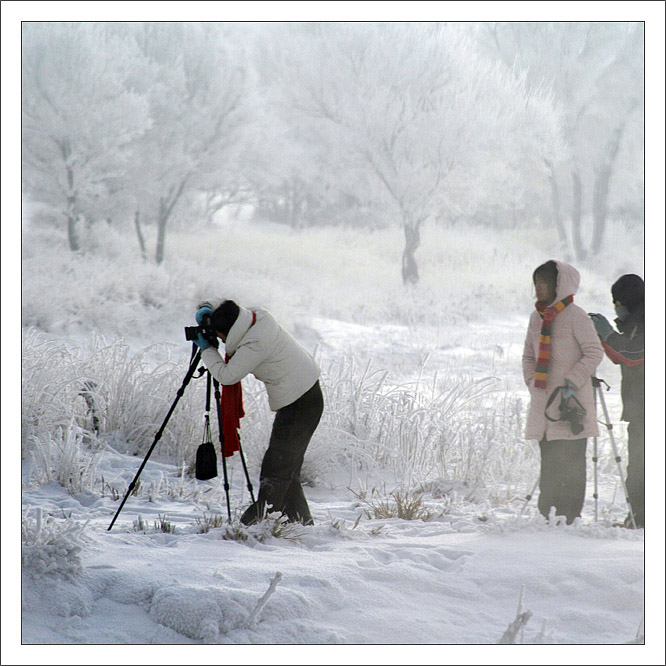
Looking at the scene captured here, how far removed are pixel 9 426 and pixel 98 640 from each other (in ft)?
5.00

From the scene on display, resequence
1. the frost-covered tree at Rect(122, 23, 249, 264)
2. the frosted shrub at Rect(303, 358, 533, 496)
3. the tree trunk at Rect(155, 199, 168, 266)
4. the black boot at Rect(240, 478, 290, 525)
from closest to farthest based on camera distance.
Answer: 1. the black boot at Rect(240, 478, 290, 525)
2. the frosted shrub at Rect(303, 358, 533, 496)
3. the frost-covered tree at Rect(122, 23, 249, 264)
4. the tree trunk at Rect(155, 199, 168, 266)

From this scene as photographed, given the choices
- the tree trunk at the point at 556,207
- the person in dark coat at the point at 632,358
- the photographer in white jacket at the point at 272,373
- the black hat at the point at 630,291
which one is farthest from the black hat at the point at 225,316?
the tree trunk at the point at 556,207

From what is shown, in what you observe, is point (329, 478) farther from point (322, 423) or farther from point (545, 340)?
point (545, 340)

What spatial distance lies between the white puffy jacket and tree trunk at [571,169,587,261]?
414 centimetres

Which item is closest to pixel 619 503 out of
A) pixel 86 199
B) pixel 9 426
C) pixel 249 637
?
pixel 249 637

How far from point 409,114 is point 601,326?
A: 12.9ft

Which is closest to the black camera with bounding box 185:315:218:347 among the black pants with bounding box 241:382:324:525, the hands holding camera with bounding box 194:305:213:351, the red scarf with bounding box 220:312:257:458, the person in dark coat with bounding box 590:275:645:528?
the hands holding camera with bounding box 194:305:213:351

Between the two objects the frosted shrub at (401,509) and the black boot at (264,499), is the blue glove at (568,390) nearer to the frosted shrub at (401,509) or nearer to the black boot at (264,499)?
the frosted shrub at (401,509)

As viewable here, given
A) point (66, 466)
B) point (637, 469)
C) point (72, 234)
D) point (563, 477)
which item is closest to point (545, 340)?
point (563, 477)

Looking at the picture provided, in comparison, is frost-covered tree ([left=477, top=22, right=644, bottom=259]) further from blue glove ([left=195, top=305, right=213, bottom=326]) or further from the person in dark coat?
blue glove ([left=195, top=305, right=213, bottom=326])

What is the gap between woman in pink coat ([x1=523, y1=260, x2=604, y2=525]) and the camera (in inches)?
131

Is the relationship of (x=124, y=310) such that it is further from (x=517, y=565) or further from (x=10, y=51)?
(x=517, y=565)

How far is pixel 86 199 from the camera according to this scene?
6.31 meters

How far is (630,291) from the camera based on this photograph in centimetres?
354
